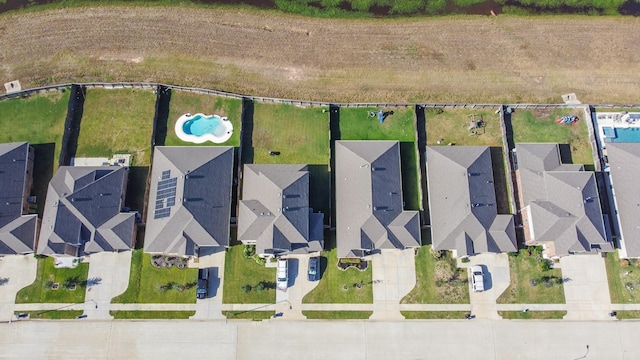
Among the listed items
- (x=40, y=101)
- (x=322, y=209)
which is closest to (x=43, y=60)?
(x=40, y=101)

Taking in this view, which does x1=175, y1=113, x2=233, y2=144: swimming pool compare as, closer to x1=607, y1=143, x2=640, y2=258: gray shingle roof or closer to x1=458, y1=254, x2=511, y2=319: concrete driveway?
x1=458, y1=254, x2=511, y2=319: concrete driveway

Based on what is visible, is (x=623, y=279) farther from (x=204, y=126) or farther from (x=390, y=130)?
(x=204, y=126)

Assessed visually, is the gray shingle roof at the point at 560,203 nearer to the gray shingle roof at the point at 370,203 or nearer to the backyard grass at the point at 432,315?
the backyard grass at the point at 432,315

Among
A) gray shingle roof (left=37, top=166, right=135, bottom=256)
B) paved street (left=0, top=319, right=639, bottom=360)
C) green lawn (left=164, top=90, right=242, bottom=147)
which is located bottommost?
paved street (left=0, top=319, right=639, bottom=360)

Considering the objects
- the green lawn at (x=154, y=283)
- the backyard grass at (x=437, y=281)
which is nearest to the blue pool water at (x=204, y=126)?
the green lawn at (x=154, y=283)

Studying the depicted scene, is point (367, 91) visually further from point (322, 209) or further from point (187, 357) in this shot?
→ point (187, 357)

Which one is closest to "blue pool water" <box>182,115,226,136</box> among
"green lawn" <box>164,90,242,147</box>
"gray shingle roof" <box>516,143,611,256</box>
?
"green lawn" <box>164,90,242,147</box>
